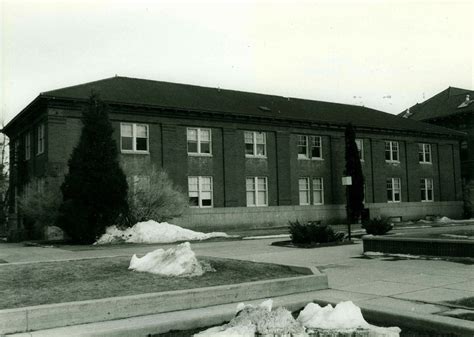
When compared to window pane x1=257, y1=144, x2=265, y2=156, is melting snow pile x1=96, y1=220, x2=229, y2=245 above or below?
below

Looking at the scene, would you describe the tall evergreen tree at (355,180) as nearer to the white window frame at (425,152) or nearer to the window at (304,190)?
the window at (304,190)

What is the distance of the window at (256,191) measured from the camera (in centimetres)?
3588

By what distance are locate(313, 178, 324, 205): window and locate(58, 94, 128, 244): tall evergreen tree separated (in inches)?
750

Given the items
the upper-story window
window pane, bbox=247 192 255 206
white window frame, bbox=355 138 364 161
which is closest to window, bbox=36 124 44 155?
window pane, bbox=247 192 255 206

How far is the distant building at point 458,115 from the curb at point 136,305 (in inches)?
1762

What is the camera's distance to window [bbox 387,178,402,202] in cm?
4368

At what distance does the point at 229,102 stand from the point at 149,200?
14.6m

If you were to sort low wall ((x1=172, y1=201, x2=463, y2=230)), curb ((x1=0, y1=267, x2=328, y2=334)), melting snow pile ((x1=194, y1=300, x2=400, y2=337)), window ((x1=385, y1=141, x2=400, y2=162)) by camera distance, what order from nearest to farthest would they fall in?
1. melting snow pile ((x1=194, y1=300, x2=400, y2=337))
2. curb ((x1=0, y1=267, x2=328, y2=334))
3. low wall ((x1=172, y1=201, x2=463, y2=230))
4. window ((x1=385, y1=141, x2=400, y2=162))

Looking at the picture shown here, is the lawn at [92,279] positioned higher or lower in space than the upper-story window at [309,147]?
lower

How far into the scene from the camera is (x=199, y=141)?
33.9 metres

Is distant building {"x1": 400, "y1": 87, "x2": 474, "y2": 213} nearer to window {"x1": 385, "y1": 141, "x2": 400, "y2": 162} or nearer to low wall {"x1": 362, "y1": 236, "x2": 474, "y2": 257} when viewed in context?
window {"x1": 385, "y1": 141, "x2": 400, "y2": 162}

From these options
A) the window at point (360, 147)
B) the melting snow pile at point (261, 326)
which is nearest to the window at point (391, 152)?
the window at point (360, 147)

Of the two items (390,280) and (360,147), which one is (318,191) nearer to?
(360,147)

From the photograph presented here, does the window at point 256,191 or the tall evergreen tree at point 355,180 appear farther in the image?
the tall evergreen tree at point 355,180
